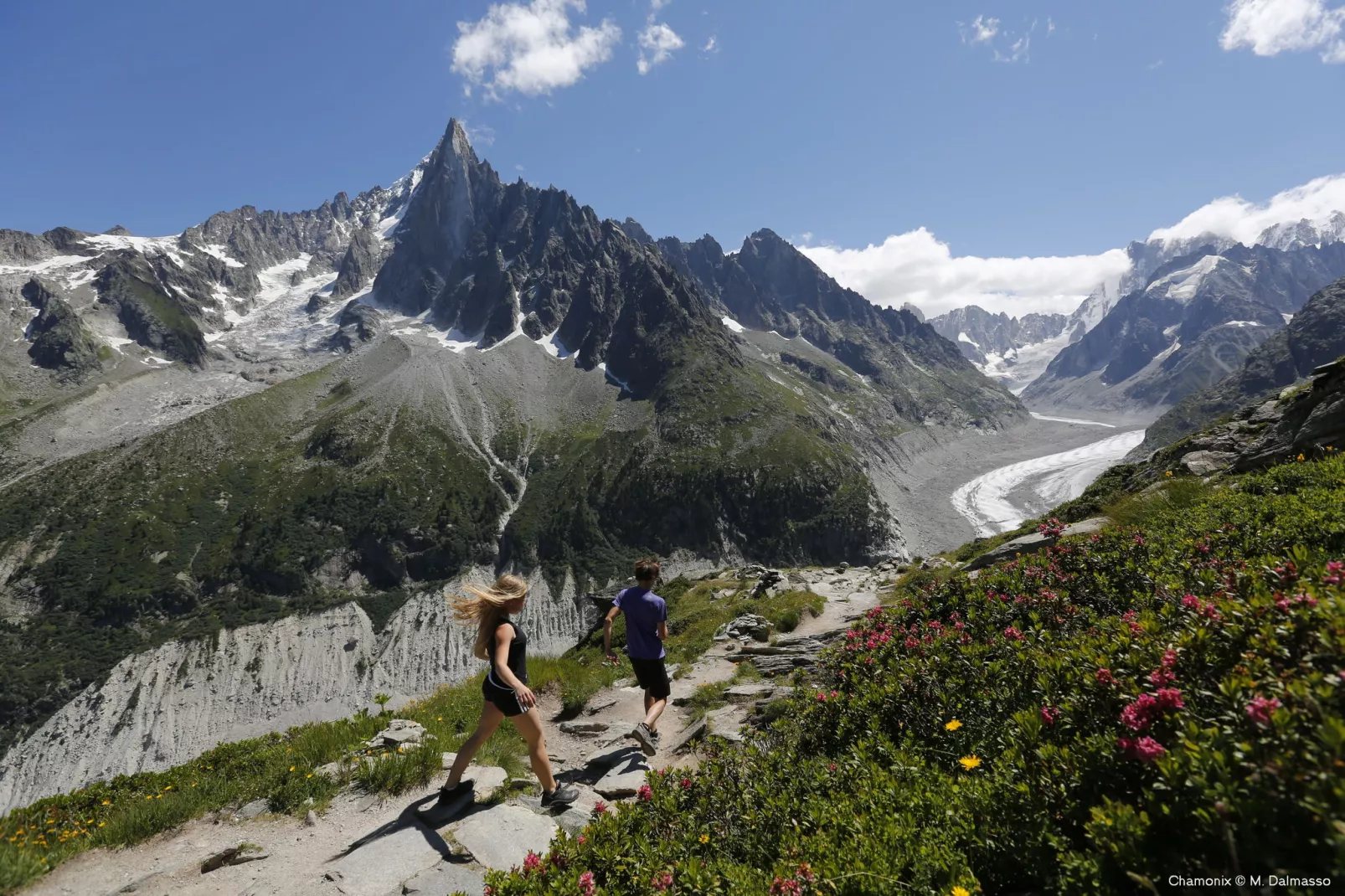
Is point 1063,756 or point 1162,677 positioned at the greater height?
point 1162,677

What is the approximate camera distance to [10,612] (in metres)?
157

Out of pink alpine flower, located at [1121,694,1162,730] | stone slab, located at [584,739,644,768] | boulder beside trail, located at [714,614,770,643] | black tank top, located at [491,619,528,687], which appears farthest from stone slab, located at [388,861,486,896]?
boulder beside trail, located at [714,614,770,643]

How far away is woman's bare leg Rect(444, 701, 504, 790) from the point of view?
8.13 m

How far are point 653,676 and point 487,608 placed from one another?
4021 millimetres

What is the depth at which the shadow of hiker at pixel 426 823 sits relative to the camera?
7418 mm

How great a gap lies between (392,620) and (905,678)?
572 feet

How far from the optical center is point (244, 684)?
436 feet

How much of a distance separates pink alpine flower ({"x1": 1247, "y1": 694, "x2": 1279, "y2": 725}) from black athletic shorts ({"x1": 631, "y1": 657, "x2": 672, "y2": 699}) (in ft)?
29.3

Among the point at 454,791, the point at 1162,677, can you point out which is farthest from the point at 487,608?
the point at 1162,677

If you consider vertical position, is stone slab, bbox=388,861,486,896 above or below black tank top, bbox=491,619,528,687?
below

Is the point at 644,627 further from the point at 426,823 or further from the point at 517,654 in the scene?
the point at 426,823

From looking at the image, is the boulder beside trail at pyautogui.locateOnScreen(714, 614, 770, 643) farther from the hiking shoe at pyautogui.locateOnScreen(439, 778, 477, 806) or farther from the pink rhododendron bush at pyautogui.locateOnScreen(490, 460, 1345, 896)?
the hiking shoe at pyautogui.locateOnScreen(439, 778, 477, 806)

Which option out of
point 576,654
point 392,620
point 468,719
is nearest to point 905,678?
point 468,719

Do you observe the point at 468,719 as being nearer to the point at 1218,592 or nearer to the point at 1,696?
the point at 1218,592
